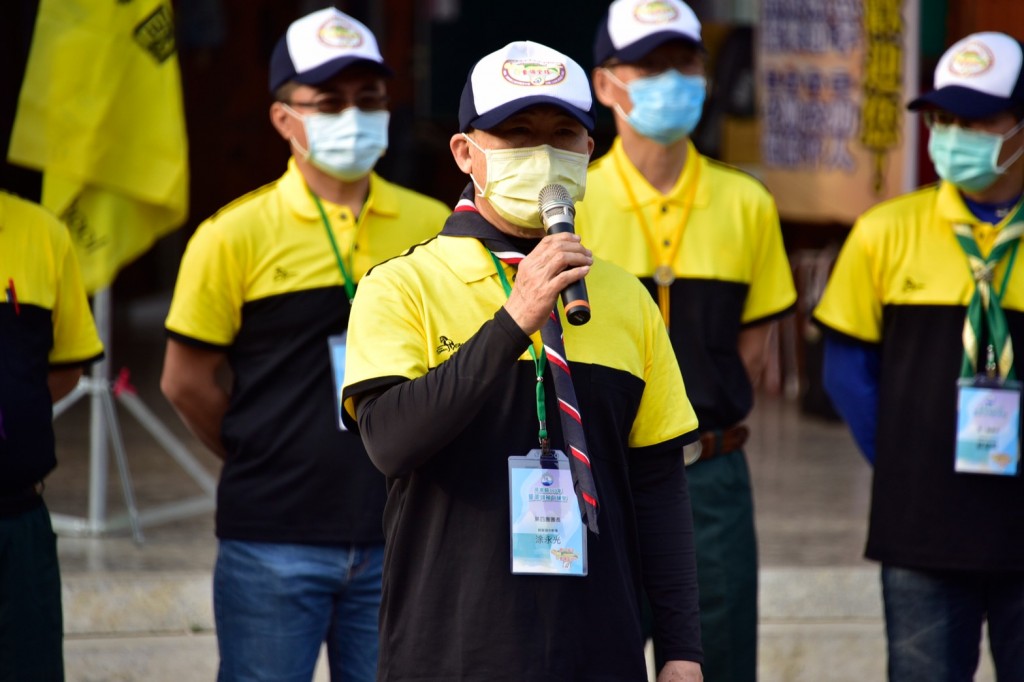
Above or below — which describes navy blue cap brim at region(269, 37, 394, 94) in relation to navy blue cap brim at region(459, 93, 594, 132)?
below

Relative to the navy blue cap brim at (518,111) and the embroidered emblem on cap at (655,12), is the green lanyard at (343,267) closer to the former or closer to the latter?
the embroidered emblem on cap at (655,12)

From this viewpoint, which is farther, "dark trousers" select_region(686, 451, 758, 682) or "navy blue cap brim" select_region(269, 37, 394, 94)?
"dark trousers" select_region(686, 451, 758, 682)

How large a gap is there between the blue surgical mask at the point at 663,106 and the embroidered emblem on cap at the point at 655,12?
0.14 metres

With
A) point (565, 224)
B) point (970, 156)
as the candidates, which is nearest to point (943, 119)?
point (970, 156)

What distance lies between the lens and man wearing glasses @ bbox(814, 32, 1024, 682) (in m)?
4.12

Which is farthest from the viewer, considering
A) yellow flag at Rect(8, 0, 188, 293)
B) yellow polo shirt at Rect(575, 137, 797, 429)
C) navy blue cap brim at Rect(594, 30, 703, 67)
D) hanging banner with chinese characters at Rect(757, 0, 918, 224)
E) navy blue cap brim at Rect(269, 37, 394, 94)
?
hanging banner with chinese characters at Rect(757, 0, 918, 224)

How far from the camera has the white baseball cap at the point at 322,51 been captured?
4199mm

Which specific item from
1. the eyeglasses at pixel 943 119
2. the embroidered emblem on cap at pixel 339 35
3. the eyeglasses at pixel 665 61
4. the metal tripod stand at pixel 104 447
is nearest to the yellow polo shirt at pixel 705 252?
the eyeglasses at pixel 665 61

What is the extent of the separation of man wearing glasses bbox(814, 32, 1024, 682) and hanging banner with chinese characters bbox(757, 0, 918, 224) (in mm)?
4326

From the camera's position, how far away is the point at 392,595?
2.83 metres

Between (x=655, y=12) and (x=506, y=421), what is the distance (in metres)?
2.05

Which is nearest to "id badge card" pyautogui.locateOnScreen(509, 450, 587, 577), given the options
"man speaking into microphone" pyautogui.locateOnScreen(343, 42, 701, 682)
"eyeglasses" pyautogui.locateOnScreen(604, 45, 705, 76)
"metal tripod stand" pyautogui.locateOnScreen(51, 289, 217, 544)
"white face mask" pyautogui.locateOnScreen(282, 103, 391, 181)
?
"man speaking into microphone" pyautogui.locateOnScreen(343, 42, 701, 682)

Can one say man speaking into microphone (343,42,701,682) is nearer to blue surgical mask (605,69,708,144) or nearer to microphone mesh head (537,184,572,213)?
microphone mesh head (537,184,572,213)

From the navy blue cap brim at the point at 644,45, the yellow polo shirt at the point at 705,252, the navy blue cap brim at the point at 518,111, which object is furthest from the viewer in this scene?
the navy blue cap brim at the point at 644,45
